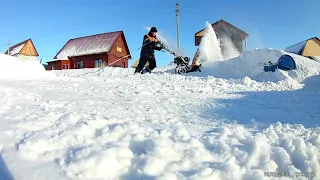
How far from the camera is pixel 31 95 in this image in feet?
16.0

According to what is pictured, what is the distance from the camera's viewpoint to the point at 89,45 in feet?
110

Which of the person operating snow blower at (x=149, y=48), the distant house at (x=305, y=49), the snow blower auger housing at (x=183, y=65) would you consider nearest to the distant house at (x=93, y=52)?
the distant house at (x=305, y=49)

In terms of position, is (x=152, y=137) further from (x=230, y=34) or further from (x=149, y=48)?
(x=230, y=34)

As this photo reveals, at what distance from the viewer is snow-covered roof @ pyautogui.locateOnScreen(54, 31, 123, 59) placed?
106ft

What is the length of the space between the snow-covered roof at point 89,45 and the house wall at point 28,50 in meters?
9.61

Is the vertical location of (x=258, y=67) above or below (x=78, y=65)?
below

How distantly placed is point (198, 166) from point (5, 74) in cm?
834

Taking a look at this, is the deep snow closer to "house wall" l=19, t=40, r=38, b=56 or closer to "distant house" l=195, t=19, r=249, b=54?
"distant house" l=195, t=19, r=249, b=54

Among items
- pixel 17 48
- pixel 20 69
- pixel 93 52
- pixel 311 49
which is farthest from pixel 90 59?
pixel 20 69

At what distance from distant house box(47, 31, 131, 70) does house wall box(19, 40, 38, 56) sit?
8.46 metres

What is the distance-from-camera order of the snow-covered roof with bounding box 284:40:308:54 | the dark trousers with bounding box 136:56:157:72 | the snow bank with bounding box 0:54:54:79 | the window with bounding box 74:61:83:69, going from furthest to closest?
the window with bounding box 74:61:83:69, the snow-covered roof with bounding box 284:40:308:54, the dark trousers with bounding box 136:56:157:72, the snow bank with bounding box 0:54:54:79

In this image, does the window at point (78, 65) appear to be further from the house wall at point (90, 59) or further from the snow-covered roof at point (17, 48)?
the snow-covered roof at point (17, 48)

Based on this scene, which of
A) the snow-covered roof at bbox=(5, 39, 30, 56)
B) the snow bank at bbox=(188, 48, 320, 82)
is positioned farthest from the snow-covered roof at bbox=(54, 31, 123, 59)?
the snow bank at bbox=(188, 48, 320, 82)

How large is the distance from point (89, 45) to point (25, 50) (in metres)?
14.6
